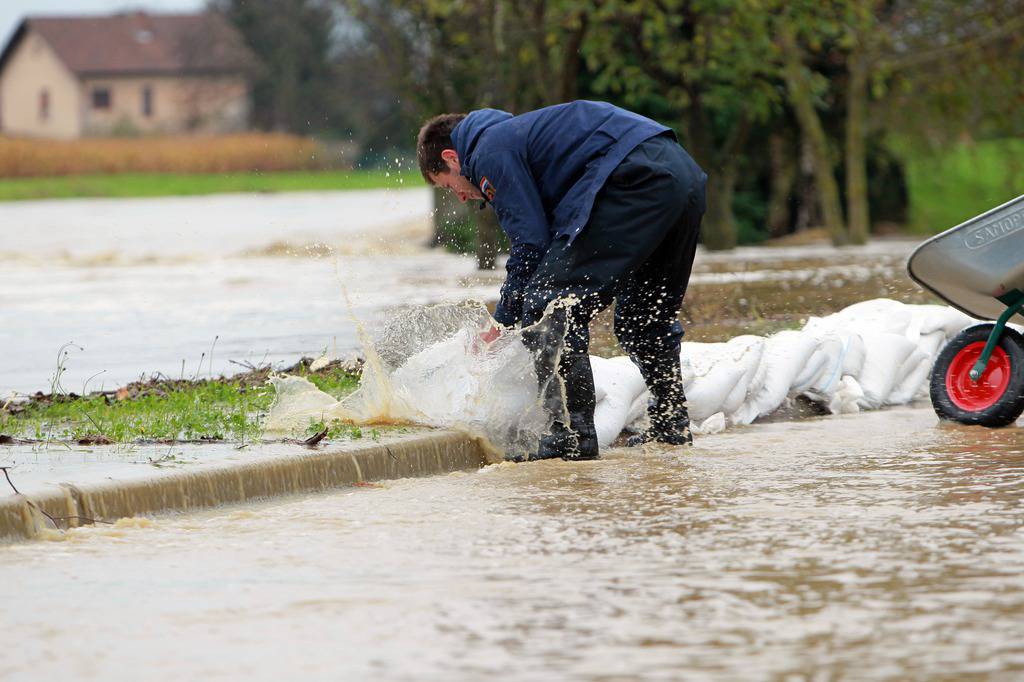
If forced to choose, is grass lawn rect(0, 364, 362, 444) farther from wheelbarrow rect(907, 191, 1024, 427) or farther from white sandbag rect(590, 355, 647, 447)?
wheelbarrow rect(907, 191, 1024, 427)

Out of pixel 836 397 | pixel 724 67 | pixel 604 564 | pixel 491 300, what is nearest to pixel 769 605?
pixel 604 564

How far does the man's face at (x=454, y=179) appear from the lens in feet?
22.8

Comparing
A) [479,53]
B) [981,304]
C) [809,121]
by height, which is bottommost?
[981,304]

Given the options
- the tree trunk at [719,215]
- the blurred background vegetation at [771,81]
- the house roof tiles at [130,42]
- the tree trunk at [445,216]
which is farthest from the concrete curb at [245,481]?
the house roof tiles at [130,42]

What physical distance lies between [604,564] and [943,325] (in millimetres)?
4771

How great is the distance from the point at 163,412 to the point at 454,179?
5.66 ft

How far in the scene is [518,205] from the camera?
6.67m

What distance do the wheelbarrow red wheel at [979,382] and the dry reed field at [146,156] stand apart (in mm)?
50915

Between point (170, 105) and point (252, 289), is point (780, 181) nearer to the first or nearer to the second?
point (252, 289)

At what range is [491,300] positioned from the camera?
14.0m

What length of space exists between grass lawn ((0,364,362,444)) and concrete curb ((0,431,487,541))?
277 millimetres

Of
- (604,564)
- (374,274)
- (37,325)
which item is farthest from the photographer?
(374,274)

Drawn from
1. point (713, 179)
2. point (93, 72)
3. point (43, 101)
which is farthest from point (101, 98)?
point (713, 179)

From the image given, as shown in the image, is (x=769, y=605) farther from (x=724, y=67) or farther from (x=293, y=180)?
(x=293, y=180)
